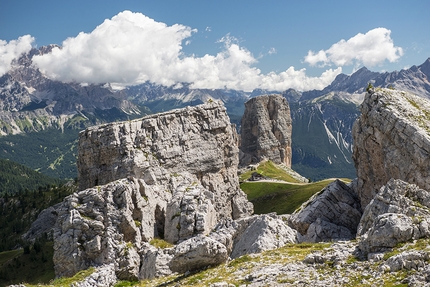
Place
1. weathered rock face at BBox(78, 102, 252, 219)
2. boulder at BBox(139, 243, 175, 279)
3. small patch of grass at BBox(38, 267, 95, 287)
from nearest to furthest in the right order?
1. small patch of grass at BBox(38, 267, 95, 287)
2. boulder at BBox(139, 243, 175, 279)
3. weathered rock face at BBox(78, 102, 252, 219)

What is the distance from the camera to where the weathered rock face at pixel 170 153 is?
71625 millimetres

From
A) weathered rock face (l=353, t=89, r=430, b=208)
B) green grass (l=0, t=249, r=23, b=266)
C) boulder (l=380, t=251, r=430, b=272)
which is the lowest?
green grass (l=0, t=249, r=23, b=266)

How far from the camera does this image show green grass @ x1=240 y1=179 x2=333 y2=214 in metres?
114

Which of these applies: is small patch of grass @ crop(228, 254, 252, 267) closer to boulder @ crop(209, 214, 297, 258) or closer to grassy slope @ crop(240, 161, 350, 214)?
boulder @ crop(209, 214, 297, 258)

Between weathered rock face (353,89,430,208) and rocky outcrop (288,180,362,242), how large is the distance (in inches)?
129

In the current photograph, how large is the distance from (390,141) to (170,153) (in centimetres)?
4082

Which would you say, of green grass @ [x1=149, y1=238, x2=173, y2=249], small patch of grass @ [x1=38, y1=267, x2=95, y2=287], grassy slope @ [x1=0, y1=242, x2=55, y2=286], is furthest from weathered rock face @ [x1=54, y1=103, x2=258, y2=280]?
grassy slope @ [x1=0, y1=242, x2=55, y2=286]

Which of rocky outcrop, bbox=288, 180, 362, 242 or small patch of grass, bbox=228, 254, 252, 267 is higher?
small patch of grass, bbox=228, 254, 252, 267

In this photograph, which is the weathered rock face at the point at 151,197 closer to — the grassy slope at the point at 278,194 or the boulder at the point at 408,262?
the boulder at the point at 408,262

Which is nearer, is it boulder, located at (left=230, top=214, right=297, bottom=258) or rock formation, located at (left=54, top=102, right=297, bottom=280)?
boulder, located at (left=230, top=214, right=297, bottom=258)

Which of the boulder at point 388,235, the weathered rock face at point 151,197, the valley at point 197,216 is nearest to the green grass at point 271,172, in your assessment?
the valley at point 197,216

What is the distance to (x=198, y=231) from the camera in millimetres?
56156

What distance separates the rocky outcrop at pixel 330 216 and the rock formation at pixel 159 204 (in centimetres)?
714

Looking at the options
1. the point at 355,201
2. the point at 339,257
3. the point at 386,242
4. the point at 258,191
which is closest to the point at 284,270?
the point at 339,257
